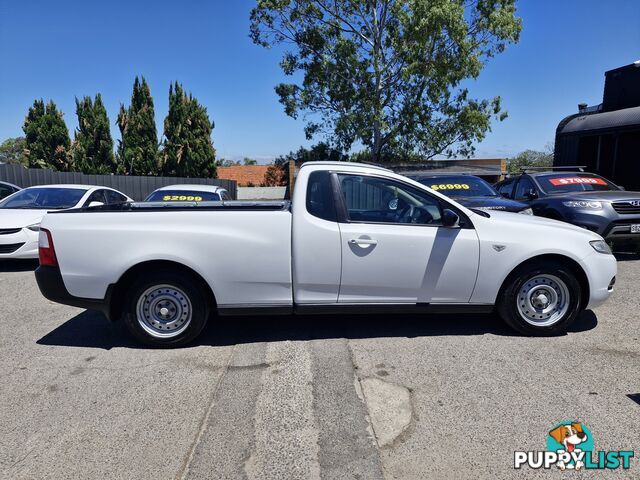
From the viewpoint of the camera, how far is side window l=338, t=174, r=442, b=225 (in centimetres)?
453

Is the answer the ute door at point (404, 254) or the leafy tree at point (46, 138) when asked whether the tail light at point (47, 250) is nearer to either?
the ute door at point (404, 254)

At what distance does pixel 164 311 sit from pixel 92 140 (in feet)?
87.6

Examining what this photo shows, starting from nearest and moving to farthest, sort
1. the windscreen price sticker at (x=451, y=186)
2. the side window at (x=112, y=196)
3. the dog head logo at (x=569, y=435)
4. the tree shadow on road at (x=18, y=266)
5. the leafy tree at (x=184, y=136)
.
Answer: the dog head logo at (x=569, y=435), the tree shadow on road at (x=18, y=266), the windscreen price sticker at (x=451, y=186), the side window at (x=112, y=196), the leafy tree at (x=184, y=136)

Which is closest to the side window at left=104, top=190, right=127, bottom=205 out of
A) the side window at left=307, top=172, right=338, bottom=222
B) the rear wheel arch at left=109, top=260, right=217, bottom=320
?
the rear wheel arch at left=109, top=260, right=217, bottom=320

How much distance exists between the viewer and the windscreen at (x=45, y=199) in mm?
8844

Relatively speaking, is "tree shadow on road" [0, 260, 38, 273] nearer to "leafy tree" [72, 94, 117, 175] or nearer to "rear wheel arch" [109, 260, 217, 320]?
"rear wheel arch" [109, 260, 217, 320]

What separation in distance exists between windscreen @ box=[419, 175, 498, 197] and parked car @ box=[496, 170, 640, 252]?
0.97 meters

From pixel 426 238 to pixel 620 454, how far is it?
224cm

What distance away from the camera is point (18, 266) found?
340 inches

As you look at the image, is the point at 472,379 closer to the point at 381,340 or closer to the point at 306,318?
the point at 381,340

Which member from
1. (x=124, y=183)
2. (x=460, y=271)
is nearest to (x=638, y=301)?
(x=460, y=271)

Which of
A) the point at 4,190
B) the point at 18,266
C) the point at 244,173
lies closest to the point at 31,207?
the point at 18,266

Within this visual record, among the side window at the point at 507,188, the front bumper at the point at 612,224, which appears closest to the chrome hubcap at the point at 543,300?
the front bumper at the point at 612,224

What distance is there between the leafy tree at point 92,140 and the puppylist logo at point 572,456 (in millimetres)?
28997
